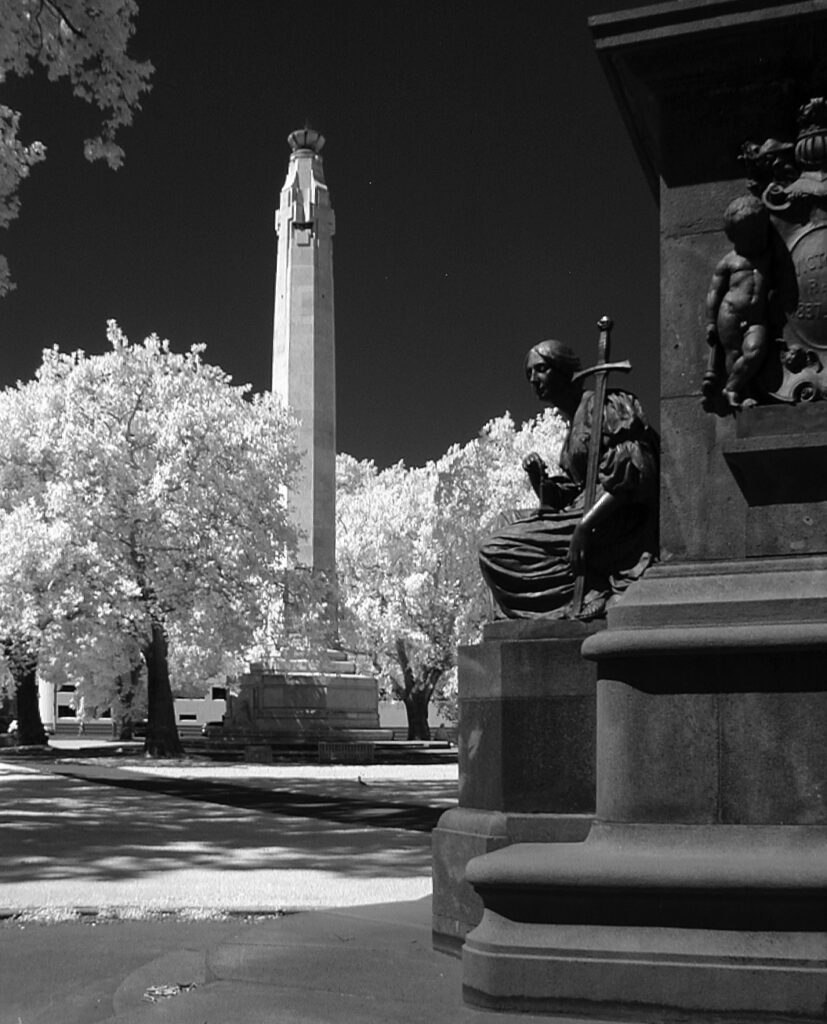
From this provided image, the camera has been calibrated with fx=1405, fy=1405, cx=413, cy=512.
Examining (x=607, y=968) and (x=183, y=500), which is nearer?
(x=607, y=968)

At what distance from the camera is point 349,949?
6027mm

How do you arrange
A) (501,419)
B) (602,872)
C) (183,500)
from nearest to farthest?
(602,872) → (183,500) → (501,419)

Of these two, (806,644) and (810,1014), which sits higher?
(806,644)

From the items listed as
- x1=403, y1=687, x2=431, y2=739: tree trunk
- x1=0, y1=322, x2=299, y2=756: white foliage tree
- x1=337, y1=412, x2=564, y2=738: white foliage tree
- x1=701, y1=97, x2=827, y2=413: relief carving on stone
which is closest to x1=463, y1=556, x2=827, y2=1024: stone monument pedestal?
x1=701, y1=97, x2=827, y2=413: relief carving on stone

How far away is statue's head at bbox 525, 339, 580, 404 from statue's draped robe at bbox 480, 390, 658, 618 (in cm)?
23

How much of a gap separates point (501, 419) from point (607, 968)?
5124 centimetres

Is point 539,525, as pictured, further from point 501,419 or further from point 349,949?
point 501,419

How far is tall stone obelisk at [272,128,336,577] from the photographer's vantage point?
37.9 metres

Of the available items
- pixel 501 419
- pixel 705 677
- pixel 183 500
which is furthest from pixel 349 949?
pixel 501 419

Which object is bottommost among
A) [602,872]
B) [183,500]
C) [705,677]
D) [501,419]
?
[602,872]

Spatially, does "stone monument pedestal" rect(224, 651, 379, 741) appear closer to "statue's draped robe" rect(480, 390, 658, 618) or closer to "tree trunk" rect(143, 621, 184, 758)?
"tree trunk" rect(143, 621, 184, 758)

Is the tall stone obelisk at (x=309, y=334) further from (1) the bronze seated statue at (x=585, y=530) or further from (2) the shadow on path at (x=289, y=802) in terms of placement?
(1) the bronze seated statue at (x=585, y=530)

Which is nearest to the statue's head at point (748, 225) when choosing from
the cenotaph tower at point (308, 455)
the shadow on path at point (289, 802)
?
the shadow on path at point (289, 802)

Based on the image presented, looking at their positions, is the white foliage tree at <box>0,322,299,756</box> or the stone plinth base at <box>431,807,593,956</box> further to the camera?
the white foliage tree at <box>0,322,299,756</box>
